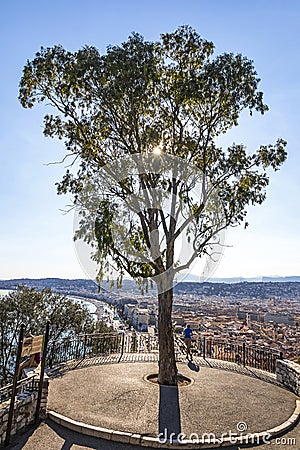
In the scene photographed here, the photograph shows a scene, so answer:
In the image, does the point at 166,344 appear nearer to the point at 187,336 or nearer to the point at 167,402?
the point at 167,402

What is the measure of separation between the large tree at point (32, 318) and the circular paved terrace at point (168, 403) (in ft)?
24.0

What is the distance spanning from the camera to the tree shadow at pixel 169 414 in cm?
721

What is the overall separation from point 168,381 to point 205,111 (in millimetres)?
8782

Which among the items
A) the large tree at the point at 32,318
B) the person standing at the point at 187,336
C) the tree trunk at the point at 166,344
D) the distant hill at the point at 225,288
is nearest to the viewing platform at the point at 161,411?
the tree trunk at the point at 166,344

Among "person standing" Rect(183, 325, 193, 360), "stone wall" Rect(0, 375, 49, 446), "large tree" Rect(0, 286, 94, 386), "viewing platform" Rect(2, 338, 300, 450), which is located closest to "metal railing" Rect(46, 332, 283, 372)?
"person standing" Rect(183, 325, 193, 360)

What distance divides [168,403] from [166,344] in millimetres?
2423

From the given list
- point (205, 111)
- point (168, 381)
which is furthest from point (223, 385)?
point (205, 111)

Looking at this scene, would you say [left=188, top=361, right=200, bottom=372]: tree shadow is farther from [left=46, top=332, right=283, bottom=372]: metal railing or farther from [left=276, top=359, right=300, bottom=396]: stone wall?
[left=276, top=359, right=300, bottom=396]: stone wall

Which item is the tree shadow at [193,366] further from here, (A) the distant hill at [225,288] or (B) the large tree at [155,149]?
(A) the distant hill at [225,288]

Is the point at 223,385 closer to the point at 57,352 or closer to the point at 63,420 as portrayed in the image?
the point at 63,420

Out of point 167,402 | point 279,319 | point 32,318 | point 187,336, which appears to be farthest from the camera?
point 279,319

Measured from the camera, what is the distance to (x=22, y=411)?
7.20 meters

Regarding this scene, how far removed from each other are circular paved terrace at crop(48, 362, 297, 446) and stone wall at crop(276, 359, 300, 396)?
0.37 metres

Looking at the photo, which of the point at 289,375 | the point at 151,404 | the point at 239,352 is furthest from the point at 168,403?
the point at 239,352
